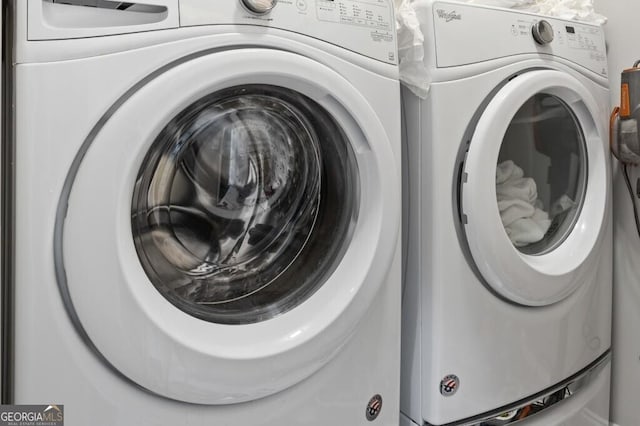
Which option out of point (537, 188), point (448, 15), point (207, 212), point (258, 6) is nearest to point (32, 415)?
point (207, 212)

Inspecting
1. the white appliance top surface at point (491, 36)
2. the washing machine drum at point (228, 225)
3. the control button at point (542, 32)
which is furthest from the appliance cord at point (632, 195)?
the washing machine drum at point (228, 225)

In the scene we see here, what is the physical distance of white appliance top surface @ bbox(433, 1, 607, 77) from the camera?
903 millimetres

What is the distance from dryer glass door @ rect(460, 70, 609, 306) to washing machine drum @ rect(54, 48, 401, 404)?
0.18 m

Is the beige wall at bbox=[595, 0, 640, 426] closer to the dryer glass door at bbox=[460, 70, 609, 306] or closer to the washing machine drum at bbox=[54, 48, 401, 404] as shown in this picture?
the dryer glass door at bbox=[460, 70, 609, 306]

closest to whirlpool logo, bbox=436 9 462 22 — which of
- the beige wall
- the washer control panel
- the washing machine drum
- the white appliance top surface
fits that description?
the white appliance top surface

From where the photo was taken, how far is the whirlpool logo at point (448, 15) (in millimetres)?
902

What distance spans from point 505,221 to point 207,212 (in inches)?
24.1

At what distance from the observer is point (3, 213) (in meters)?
0.62

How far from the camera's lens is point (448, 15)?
0.91 m

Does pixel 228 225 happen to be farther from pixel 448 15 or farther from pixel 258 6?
pixel 448 15

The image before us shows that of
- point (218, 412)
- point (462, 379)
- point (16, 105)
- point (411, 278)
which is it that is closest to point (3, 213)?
point (16, 105)

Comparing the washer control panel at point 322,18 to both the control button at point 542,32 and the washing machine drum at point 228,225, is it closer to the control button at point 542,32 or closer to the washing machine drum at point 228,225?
the washing machine drum at point 228,225

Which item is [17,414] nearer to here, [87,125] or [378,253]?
[87,125]

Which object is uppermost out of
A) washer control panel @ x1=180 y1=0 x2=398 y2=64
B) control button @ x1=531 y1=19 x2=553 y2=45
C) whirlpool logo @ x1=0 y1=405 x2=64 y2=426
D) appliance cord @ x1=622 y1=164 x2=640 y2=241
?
control button @ x1=531 y1=19 x2=553 y2=45
